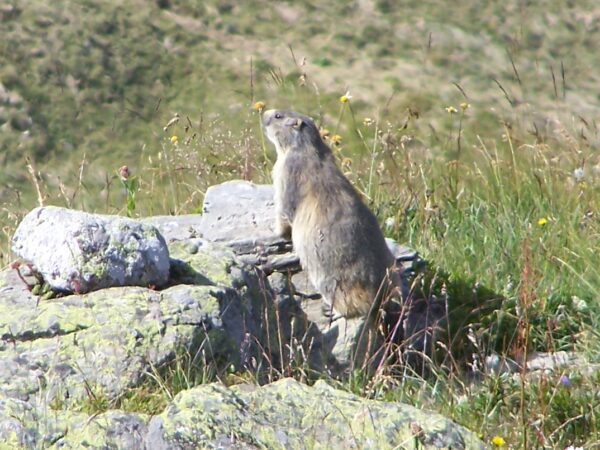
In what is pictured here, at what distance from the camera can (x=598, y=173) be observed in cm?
836

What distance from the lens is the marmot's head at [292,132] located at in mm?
7148

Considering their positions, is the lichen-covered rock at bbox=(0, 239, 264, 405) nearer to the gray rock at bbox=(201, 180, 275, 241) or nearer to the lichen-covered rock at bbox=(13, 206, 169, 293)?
the lichen-covered rock at bbox=(13, 206, 169, 293)

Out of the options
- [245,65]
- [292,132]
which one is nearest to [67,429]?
[292,132]

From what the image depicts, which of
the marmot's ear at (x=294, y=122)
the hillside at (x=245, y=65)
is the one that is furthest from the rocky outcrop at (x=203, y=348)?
the hillside at (x=245, y=65)

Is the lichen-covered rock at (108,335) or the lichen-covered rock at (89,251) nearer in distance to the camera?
the lichen-covered rock at (108,335)

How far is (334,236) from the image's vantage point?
6.35 meters

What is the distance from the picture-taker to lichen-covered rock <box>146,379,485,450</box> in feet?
13.0

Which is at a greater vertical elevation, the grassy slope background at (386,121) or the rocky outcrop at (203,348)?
the rocky outcrop at (203,348)

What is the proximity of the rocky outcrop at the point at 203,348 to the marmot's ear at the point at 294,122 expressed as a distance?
58cm

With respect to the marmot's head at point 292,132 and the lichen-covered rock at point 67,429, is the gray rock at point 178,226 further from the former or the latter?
the lichen-covered rock at point 67,429

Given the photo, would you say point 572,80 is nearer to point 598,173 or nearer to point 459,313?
point 598,173

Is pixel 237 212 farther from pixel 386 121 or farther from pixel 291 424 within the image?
pixel 291 424

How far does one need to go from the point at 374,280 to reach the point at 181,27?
10.7 metres

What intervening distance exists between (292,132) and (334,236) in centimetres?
116
